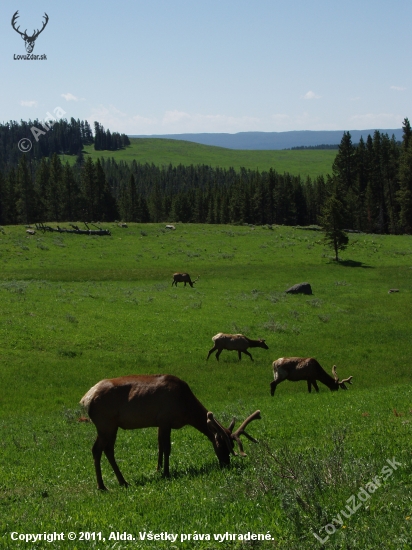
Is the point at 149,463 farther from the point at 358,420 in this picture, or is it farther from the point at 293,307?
the point at 293,307

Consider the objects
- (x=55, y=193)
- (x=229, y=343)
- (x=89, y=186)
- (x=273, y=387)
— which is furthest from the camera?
(x=89, y=186)

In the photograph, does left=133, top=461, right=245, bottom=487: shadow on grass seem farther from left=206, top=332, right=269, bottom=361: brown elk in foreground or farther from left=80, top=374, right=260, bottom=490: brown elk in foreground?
left=206, top=332, right=269, bottom=361: brown elk in foreground

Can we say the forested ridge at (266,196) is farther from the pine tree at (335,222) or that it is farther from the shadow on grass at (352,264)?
the shadow on grass at (352,264)

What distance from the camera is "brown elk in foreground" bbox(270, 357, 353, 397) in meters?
22.2

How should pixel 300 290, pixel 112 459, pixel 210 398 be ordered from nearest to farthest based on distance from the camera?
1. pixel 112 459
2. pixel 210 398
3. pixel 300 290

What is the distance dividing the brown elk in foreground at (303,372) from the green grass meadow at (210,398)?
968 millimetres

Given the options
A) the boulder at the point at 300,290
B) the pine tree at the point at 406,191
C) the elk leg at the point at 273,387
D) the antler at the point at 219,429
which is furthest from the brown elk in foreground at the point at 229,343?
the pine tree at the point at 406,191

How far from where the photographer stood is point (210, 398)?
71.1ft

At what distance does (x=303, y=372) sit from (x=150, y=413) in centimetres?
1230

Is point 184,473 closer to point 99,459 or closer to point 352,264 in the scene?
point 99,459

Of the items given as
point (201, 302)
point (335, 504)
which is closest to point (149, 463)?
point (335, 504)

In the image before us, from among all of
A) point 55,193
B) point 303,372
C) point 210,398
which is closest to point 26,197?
point 55,193

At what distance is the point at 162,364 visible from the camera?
1060 inches

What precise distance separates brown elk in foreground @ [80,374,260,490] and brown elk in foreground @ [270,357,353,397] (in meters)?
11.2
